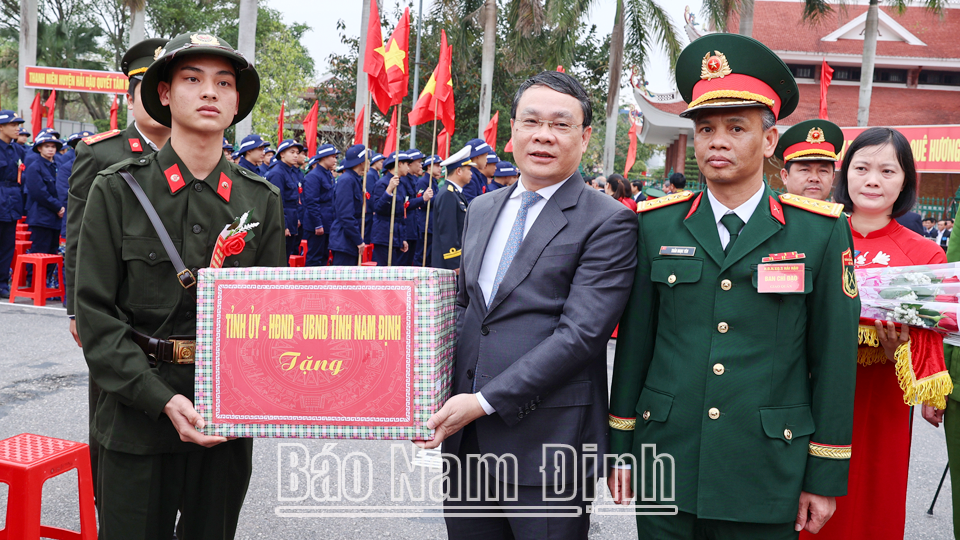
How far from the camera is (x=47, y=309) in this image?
7.61m

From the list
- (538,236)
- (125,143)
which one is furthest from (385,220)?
(538,236)

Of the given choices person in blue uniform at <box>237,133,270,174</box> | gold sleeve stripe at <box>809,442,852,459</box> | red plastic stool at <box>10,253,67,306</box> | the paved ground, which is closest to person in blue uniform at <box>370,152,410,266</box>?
person in blue uniform at <box>237,133,270,174</box>

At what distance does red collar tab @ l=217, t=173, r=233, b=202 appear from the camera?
2160 mm

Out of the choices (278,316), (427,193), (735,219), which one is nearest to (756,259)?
(735,219)

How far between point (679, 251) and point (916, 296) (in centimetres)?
85

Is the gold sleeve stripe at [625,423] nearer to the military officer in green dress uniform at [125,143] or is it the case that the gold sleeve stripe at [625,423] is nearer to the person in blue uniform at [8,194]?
the military officer in green dress uniform at [125,143]

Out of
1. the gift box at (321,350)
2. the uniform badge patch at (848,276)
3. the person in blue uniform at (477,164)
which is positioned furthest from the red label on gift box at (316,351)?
the person in blue uniform at (477,164)

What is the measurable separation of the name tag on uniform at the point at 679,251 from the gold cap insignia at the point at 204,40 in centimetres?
145

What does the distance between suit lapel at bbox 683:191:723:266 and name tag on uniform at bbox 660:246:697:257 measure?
1.3 inches

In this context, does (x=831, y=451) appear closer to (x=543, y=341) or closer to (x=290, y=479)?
(x=543, y=341)

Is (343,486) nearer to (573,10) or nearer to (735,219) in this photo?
(735,219)

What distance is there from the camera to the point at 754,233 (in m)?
1.93

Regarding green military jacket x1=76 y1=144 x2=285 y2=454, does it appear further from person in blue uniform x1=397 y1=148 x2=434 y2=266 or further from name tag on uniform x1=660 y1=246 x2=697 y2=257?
person in blue uniform x1=397 y1=148 x2=434 y2=266

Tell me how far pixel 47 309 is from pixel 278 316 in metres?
7.14
